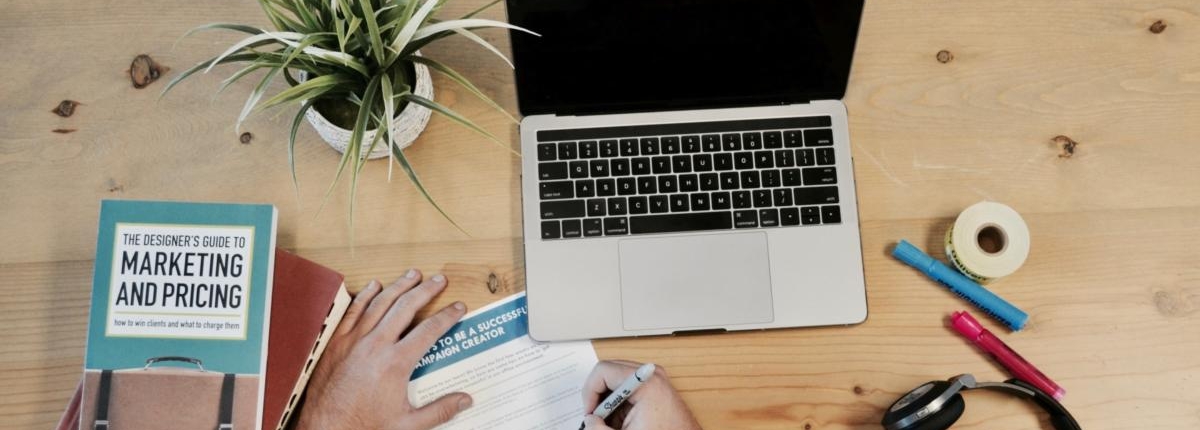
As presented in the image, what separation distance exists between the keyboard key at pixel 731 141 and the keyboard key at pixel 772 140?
0.03m

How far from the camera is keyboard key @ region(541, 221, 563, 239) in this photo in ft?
2.98

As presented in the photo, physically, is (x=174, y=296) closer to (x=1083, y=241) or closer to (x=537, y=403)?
(x=537, y=403)

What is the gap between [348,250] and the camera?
37.2 inches

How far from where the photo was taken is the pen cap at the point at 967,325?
0.90 meters

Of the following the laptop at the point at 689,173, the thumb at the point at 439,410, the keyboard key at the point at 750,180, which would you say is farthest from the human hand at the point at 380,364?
the keyboard key at the point at 750,180

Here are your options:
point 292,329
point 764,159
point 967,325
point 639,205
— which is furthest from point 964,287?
point 292,329

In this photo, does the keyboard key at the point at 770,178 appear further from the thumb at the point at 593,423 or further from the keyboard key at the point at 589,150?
the thumb at the point at 593,423

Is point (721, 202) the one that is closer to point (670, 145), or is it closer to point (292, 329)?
point (670, 145)

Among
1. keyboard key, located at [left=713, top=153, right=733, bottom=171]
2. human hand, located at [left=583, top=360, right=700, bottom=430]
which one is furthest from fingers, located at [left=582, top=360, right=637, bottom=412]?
keyboard key, located at [left=713, top=153, right=733, bottom=171]

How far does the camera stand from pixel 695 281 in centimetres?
91

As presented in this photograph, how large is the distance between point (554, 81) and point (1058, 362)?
0.60m

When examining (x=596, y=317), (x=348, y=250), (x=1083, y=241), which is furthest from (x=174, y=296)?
(x=1083, y=241)

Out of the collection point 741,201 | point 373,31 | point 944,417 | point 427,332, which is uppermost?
point 373,31

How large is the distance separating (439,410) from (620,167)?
0.31 meters
